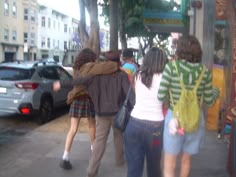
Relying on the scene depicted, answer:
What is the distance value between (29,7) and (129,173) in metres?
61.4

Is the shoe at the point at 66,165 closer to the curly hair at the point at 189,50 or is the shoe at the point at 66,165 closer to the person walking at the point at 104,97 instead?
the person walking at the point at 104,97

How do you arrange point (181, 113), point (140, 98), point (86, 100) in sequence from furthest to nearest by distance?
point (86, 100)
point (140, 98)
point (181, 113)

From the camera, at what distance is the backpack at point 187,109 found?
3.87 m

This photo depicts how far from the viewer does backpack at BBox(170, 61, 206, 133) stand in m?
3.87

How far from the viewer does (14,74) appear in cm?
1046

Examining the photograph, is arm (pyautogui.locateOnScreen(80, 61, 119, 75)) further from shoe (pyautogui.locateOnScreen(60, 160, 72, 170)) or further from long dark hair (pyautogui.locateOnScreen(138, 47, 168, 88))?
shoe (pyautogui.locateOnScreen(60, 160, 72, 170))

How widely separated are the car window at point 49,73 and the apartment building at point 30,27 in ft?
167

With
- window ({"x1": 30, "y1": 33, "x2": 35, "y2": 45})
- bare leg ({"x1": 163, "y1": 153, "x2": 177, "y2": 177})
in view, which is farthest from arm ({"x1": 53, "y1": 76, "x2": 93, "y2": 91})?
window ({"x1": 30, "y1": 33, "x2": 35, "y2": 45})

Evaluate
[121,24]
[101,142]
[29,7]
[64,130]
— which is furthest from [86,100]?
[29,7]

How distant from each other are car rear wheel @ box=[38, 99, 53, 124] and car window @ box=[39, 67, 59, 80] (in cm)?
67

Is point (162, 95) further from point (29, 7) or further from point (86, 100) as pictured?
point (29, 7)

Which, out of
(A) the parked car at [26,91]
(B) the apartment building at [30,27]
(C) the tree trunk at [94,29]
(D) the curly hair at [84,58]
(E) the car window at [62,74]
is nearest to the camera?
(D) the curly hair at [84,58]

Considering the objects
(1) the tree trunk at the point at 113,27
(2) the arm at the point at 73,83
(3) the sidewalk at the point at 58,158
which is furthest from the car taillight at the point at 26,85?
(2) the arm at the point at 73,83

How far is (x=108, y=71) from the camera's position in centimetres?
529
